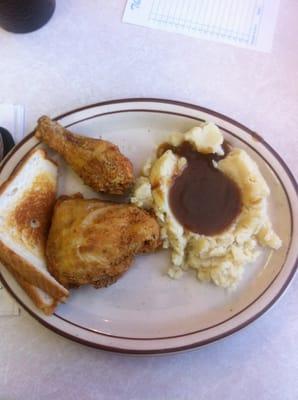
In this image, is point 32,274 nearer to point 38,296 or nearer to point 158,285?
point 38,296

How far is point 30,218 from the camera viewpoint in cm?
139

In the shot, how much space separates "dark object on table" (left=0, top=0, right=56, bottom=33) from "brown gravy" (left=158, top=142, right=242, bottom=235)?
0.79 metres

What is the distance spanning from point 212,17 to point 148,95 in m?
0.44

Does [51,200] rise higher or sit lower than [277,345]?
higher

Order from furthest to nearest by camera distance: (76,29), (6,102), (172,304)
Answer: (76,29), (6,102), (172,304)

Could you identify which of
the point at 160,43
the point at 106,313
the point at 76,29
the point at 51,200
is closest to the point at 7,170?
the point at 51,200

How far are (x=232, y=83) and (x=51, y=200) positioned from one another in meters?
0.84

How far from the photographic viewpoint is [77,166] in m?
1.41

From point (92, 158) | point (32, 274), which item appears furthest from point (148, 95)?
point (32, 274)

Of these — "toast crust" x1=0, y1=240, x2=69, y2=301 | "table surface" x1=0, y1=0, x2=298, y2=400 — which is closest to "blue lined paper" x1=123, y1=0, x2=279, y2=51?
"table surface" x1=0, y1=0, x2=298, y2=400

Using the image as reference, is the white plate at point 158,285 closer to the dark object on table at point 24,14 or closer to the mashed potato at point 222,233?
the mashed potato at point 222,233

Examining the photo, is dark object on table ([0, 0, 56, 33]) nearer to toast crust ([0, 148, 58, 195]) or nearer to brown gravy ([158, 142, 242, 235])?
toast crust ([0, 148, 58, 195])

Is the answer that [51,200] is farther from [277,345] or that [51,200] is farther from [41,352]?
[277,345]

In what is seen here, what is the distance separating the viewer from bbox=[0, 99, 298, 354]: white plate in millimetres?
1272
